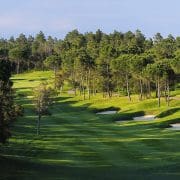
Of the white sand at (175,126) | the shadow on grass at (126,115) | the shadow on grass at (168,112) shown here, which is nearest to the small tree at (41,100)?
the white sand at (175,126)

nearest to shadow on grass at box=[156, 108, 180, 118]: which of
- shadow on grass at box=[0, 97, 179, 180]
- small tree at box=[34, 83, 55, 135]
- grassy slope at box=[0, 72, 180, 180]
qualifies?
grassy slope at box=[0, 72, 180, 180]

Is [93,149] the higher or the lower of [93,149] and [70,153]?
the higher

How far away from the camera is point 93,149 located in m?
52.1

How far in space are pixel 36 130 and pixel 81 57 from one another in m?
69.6

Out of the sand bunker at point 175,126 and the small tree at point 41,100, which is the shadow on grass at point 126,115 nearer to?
the sand bunker at point 175,126

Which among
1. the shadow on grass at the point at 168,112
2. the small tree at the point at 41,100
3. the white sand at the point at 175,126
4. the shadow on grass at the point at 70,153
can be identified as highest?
the small tree at the point at 41,100

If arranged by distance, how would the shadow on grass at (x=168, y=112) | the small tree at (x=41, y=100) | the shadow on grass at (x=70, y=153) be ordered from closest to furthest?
the shadow on grass at (x=70, y=153)
the small tree at (x=41, y=100)
the shadow on grass at (x=168, y=112)

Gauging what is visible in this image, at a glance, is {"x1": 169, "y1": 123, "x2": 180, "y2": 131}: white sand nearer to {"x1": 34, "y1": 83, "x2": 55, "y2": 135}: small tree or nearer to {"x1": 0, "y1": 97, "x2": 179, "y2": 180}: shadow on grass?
{"x1": 0, "y1": 97, "x2": 179, "y2": 180}: shadow on grass

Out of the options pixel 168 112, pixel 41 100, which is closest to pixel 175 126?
pixel 168 112

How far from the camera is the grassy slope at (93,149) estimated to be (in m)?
40.3

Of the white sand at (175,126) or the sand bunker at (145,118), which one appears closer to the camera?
the white sand at (175,126)

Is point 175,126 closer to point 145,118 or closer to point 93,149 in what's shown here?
point 145,118

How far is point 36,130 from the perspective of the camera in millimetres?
71062

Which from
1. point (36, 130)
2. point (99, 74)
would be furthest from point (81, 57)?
point (36, 130)
